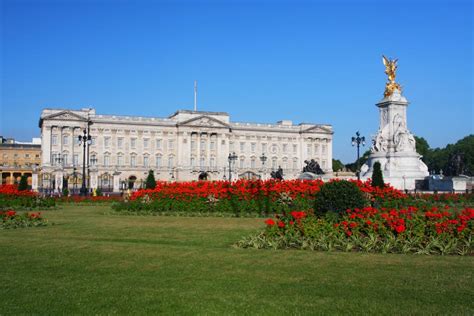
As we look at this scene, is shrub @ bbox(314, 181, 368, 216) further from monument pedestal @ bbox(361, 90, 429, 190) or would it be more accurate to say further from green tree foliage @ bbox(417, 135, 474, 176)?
green tree foliage @ bbox(417, 135, 474, 176)

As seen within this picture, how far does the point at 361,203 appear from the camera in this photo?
14852 millimetres

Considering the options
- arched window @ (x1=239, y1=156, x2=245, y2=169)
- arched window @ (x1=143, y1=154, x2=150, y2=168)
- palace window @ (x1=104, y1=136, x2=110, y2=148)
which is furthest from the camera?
arched window @ (x1=239, y1=156, x2=245, y2=169)

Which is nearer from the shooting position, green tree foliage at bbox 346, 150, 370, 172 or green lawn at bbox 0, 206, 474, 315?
green lawn at bbox 0, 206, 474, 315

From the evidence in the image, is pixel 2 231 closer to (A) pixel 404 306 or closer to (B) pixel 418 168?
(A) pixel 404 306

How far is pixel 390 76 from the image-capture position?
4441 cm

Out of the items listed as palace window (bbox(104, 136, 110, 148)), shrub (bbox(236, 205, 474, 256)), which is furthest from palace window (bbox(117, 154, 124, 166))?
shrub (bbox(236, 205, 474, 256))

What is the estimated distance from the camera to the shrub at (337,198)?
14.6 metres

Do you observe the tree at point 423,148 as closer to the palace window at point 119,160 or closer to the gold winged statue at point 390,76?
the palace window at point 119,160

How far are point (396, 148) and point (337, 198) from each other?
97.3ft

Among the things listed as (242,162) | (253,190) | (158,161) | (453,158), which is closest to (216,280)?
(253,190)

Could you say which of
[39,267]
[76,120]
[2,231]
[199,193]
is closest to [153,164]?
→ [76,120]

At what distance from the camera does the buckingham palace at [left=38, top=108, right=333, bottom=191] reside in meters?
84.1

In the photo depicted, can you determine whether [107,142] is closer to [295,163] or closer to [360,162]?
[295,163]

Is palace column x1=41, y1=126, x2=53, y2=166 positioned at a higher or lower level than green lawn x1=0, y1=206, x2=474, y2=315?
higher
